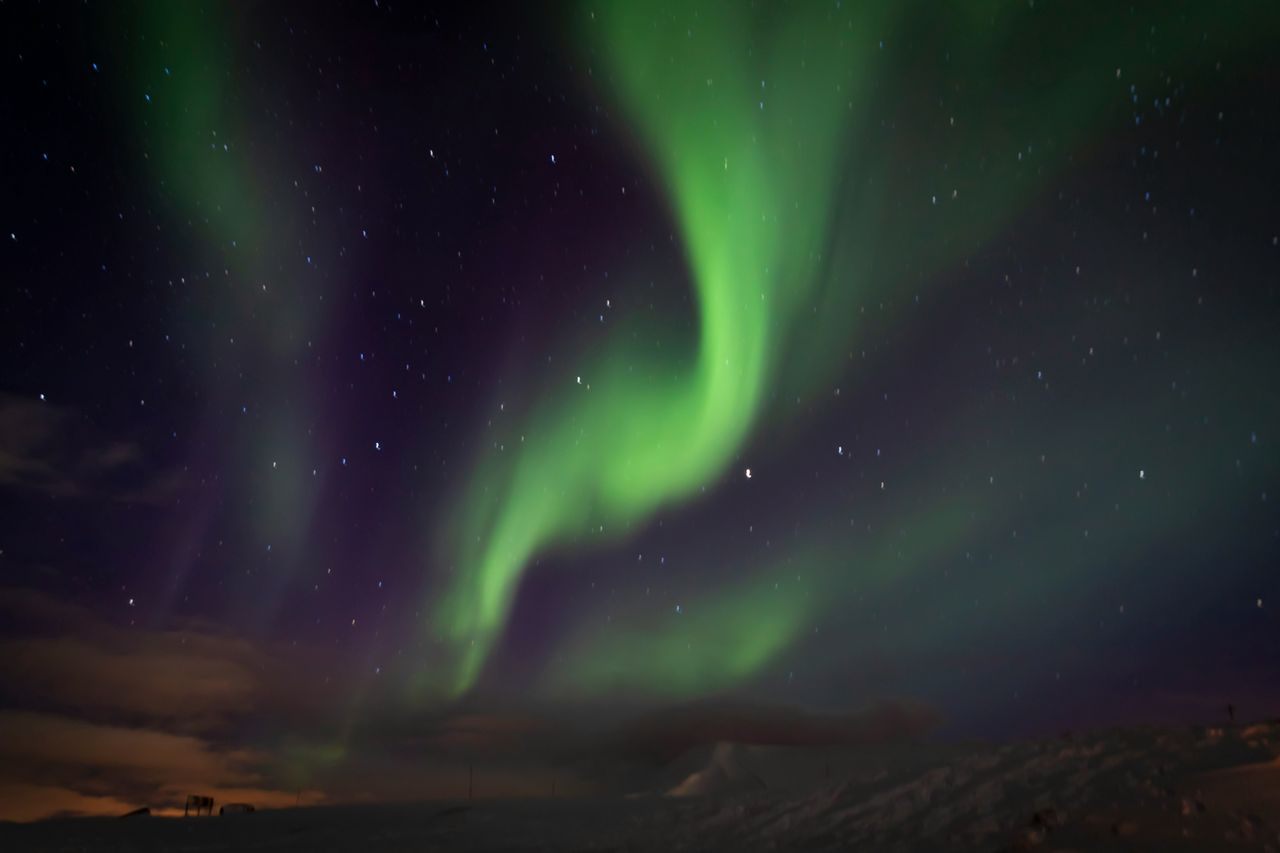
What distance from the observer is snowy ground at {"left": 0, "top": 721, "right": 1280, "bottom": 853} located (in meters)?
14.8

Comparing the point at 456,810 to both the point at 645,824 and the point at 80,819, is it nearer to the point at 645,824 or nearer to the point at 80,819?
the point at 645,824

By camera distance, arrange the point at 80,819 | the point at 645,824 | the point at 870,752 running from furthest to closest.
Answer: the point at 870,752 → the point at 80,819 → the point at 645,824

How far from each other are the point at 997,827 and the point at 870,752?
99.4 m

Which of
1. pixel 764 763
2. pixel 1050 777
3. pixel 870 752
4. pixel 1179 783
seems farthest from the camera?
pixel 764 763

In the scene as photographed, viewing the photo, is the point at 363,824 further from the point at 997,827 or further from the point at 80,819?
the point at 997,827

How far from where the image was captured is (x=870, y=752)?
10906 centimetres

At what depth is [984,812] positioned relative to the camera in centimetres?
1852

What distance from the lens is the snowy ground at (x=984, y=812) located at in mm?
14844

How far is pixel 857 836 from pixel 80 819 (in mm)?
50155

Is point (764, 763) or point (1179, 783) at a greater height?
point (764, 763)

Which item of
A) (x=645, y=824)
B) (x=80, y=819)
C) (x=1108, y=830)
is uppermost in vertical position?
(x=80, y=819)

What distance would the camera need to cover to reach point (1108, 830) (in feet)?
49.3

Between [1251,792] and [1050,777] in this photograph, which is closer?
[1251,792]

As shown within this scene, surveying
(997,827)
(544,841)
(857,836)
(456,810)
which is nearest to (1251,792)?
(997,827)
